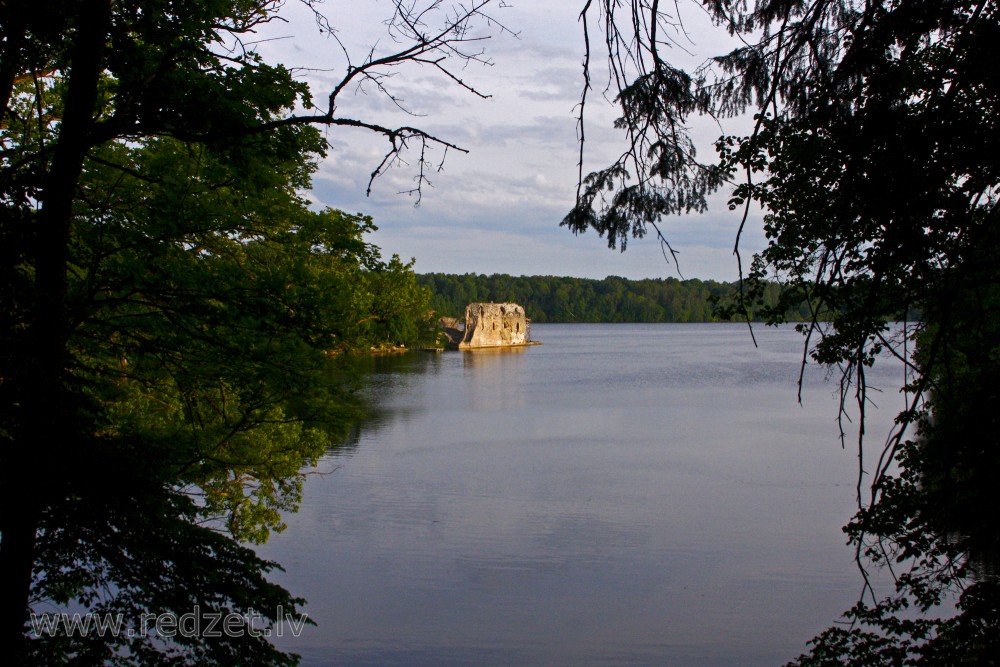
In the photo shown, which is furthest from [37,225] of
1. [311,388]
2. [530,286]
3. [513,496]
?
[530,286]

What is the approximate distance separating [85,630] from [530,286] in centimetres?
12054

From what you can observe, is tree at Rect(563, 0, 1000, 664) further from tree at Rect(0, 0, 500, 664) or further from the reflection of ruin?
the reflection of ruin

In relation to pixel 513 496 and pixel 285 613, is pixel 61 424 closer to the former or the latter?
pixel 285 613

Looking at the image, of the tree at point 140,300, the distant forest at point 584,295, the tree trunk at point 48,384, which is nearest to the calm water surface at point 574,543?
the tree at point 140,300

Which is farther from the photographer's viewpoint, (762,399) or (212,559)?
(762,399)

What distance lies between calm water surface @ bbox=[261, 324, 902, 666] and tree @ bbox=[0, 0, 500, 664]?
4.98 meters

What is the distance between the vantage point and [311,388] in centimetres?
702

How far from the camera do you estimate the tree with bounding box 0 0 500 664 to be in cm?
370

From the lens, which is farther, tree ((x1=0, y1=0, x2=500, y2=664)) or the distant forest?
the distant forest

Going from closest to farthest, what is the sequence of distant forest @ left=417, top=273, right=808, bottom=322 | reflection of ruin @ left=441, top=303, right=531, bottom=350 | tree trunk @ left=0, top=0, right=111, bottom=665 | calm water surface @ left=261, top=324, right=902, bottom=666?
tree trunk @ left=0, top=0, right=111, bottom=665 → calm water surface @ left=261, top=324, right=902, bottom=666 → reflection of ruin @ left=441, top=303, right=531, bottom=350 → distant forest @ left=417, top=273, right=808, bottom=322

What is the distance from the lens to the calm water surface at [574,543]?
35.4 feet

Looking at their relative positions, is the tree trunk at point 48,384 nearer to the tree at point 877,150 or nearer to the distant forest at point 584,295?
the tree at point 877,150

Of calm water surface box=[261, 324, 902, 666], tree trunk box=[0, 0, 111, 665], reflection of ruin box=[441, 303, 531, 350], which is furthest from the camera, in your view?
reflection of ruin box=[441, 303, 531, 350]

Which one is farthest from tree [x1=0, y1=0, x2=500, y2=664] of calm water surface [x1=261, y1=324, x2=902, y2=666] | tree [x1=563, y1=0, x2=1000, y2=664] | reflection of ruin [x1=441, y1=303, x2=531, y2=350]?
reflection of ruin [x1=441, y1=303, x2=531, y2=350]
